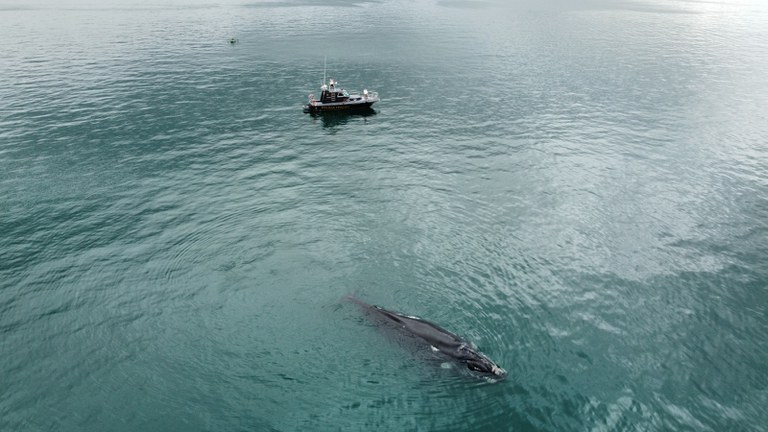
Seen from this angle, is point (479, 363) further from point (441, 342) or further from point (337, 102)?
point (337, 102)

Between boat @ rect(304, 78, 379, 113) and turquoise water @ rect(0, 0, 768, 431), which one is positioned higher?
boat @ rect(304, 78, 379, 113)

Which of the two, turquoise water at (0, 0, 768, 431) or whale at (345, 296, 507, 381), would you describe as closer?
turquoise water at (0, 0, 768, 431)

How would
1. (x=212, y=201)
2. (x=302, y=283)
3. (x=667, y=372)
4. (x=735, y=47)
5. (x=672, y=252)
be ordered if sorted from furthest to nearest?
(x=735, y=47), (x=212, y=201), (x=672, y=252), (x=302, y=283), (x=667, y=372)

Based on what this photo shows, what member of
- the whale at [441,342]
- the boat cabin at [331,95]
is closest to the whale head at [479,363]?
the whale at [441,342]

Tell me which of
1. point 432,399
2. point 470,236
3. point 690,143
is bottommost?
point 432,399

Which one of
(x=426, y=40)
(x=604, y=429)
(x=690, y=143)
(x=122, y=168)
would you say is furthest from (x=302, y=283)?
(x=426, y=40)

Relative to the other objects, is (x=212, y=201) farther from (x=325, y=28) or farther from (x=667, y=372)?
(x=325, y=28)

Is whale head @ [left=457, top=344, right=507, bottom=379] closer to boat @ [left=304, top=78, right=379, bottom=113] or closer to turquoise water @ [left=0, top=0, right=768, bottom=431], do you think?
turquoise water @ [left=0, top=0, right=768, bottom=431]

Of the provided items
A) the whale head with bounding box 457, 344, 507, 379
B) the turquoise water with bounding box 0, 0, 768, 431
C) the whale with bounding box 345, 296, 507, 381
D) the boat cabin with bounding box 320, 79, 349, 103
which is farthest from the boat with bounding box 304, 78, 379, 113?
the whale head with bounding box 457, 344, 507, 379
